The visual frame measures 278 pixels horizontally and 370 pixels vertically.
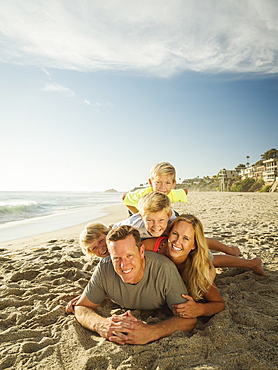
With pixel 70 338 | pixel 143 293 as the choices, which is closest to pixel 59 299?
pixel 70 338

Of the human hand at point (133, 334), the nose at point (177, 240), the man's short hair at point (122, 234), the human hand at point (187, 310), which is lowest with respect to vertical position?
the human hand at point (133, 334)

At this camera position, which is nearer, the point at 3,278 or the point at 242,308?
the point at 242,308

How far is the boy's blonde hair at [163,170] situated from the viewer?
4012 mm

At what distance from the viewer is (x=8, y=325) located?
2.73m

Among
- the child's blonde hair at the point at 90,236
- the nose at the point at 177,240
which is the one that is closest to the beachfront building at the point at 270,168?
the child's blonde hair at the point at 90,236

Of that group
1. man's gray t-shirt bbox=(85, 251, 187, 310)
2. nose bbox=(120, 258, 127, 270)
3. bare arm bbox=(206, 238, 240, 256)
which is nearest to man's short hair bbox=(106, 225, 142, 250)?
nose bbox=(120, 258, 127, 270)

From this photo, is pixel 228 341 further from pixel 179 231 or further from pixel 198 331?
pixel 179 231

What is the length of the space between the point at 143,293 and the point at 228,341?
905 millimetres

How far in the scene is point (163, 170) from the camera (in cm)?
401

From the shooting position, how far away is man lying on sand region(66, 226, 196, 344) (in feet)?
7.66

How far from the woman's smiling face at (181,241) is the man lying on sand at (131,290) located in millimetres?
180

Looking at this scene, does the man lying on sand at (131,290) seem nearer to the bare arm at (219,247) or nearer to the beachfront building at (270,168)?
the bare arm at (219,247)

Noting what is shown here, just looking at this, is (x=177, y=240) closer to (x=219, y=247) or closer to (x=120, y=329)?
(x=120, y=329)

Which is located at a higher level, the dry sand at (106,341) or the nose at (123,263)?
the nose at (123,263)
